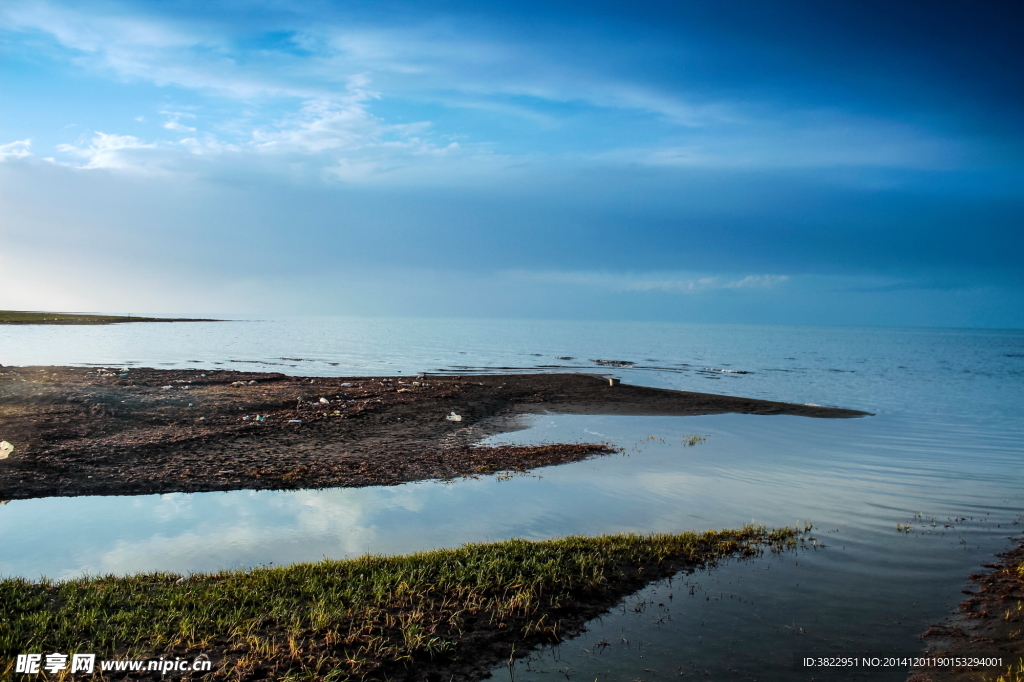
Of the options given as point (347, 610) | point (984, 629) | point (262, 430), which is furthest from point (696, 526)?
point (262, 430)

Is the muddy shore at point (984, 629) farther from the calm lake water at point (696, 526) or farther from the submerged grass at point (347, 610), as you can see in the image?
the submerged grass at point (347, 610)

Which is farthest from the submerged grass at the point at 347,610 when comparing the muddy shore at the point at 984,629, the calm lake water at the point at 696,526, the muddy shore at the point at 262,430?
the muddy shore at the point at 262,430

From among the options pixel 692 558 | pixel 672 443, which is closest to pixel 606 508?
pixel 692 558

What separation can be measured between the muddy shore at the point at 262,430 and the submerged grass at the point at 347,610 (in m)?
6.76

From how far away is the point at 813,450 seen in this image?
22.5 m

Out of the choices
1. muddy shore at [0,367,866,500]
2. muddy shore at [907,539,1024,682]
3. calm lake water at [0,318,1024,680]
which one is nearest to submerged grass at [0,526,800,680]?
calm lake water at [0,318,1024,680]

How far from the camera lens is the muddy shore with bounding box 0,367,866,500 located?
624 inches

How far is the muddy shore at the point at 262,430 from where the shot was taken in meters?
15.9

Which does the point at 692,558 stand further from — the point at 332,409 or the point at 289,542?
the point at 332,409

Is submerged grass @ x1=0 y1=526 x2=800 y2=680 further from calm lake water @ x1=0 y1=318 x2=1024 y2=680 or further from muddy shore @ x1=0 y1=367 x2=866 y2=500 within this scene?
muddy shore @ x1=0 y1=367 x2=866 y2=500

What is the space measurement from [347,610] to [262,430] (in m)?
15.3

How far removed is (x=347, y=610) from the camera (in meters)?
7.97

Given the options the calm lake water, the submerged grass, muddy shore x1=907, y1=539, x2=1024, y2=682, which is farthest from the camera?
the calm lake water

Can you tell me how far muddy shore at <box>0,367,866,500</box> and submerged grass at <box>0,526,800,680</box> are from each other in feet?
22.2
